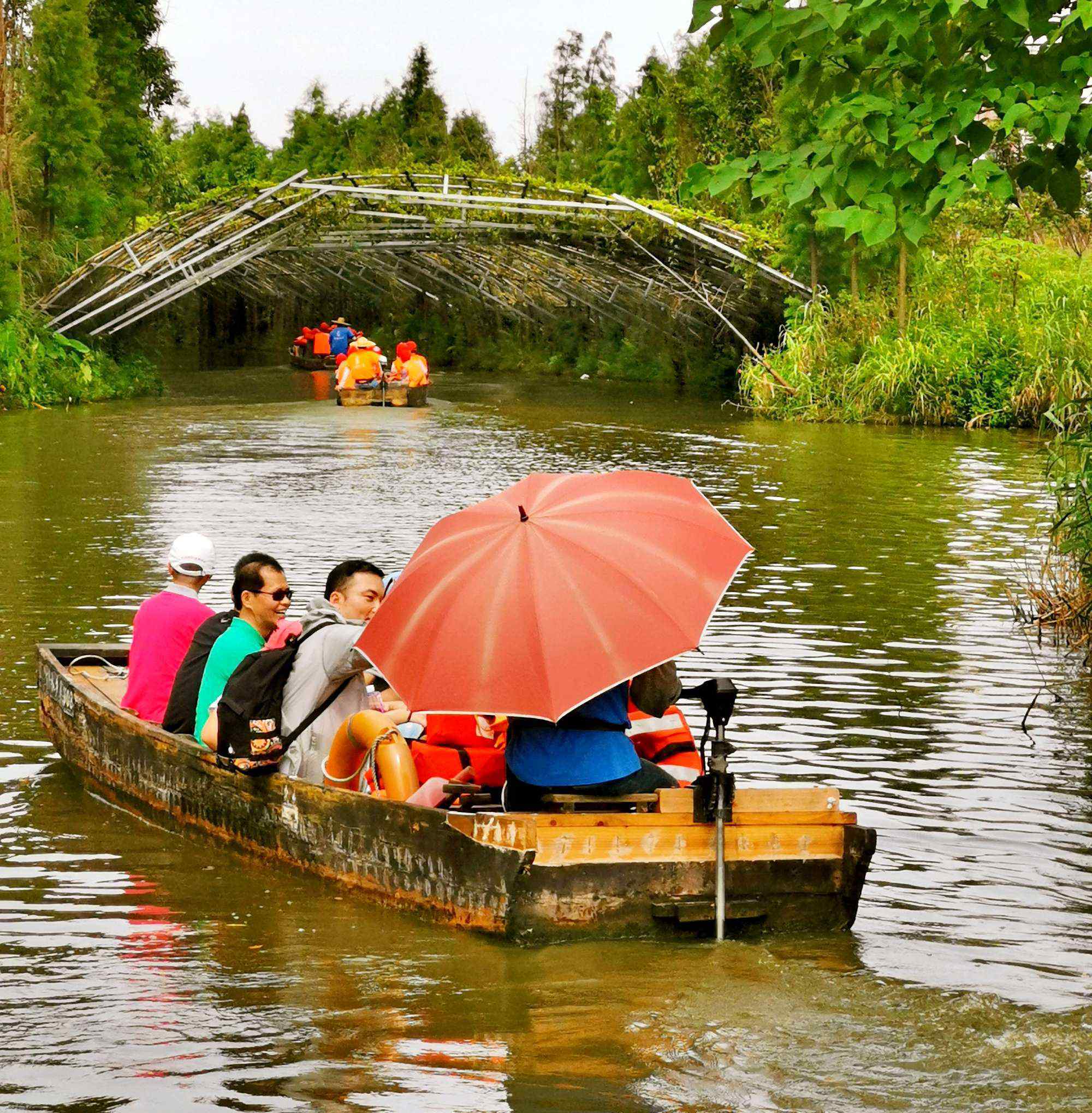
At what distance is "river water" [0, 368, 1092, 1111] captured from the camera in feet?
A: 17.9

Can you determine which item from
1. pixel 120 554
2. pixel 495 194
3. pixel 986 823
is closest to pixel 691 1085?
pixel 986 823

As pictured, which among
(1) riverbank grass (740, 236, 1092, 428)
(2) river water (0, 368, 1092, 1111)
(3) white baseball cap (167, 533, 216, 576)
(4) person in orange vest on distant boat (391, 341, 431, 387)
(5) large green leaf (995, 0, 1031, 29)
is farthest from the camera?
(4) person in orange vest on distant boat (391, 341, 431, 387)

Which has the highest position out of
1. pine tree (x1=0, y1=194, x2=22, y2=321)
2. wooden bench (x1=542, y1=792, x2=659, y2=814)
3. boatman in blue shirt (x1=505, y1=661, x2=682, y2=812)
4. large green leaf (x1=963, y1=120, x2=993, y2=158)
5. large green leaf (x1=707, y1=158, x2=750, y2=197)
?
pine tree (x1=0, y1=194, x2=22, y2=321)

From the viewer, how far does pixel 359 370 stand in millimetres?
35375

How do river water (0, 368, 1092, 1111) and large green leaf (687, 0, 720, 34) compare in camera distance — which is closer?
river water (0, 368, 1092, 1111)

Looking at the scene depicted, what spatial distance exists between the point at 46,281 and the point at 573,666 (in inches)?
1303

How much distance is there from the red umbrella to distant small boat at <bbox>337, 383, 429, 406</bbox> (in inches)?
1123

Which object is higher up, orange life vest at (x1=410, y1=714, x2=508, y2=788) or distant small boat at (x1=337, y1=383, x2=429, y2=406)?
distant small boat at (x1=337, y1=383, x2=429, y2=406)

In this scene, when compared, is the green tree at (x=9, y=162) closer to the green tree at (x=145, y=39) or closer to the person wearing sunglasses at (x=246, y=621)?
the green tree at (x=145, y=39)

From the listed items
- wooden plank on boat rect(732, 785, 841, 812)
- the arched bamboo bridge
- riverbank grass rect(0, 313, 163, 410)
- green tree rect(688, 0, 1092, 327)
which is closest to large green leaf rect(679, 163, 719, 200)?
green tree rect(688, 0, 1092, 327)

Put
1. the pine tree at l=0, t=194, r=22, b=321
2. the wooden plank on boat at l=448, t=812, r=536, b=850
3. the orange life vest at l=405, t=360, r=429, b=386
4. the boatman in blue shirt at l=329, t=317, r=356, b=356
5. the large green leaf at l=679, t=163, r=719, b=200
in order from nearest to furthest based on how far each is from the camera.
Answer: the wooden plank on boat at l=448, t=812, r=536, b=850, the large green leaf at l=679, t=163, r=719, b=200, the pine tree at l=0, t=194, r=22, b=321, the orange life vest at l=405, t=360, r=429, b=386, the boatman in blue shirt at l=329, t=317, r=356, b=356

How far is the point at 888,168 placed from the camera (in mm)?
7828

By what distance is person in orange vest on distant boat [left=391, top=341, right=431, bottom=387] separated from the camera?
36031 mm

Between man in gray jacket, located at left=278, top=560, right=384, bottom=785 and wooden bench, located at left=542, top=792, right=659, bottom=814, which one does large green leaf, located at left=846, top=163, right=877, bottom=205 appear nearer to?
man in gray jacket, located at left=278, top=560, right=384, bottom=785
